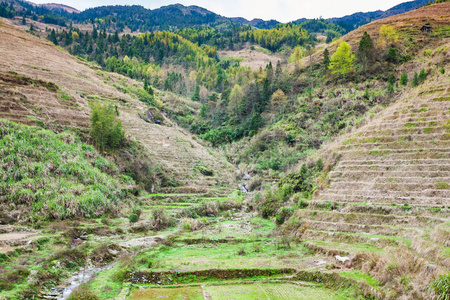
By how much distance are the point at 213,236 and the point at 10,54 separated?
45545mm

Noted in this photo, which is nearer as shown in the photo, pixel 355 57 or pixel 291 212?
pixel 291 212

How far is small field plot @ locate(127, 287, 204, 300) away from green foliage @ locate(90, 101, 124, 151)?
21395mm

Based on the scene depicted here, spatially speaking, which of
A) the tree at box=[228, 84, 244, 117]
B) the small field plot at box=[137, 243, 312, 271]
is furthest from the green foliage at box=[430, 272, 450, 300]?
the tree at box=[228, 84, 244, 117]

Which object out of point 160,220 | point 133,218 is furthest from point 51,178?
point 160,220

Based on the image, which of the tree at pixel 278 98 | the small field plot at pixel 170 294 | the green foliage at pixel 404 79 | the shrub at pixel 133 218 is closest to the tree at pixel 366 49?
the green foliage at pixel 404 79

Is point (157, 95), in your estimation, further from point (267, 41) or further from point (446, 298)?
point (267, 41)

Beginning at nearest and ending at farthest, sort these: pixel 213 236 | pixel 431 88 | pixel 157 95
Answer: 1. pixel 213 236
2. pixel 431 88
3. pixel 157 95

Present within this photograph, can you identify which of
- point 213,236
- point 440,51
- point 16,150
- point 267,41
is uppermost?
point 267,41

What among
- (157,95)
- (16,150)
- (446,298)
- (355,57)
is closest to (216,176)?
(16,150)

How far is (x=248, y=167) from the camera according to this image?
47281 millimetres

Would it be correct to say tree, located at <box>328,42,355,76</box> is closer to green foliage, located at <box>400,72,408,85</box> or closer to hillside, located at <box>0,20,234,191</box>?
green foliage, located at <box>400,72,408,85</box>

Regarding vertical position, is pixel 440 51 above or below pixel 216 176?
above

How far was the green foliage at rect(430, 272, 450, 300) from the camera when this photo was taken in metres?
6.85

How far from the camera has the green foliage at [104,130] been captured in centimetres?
2856
